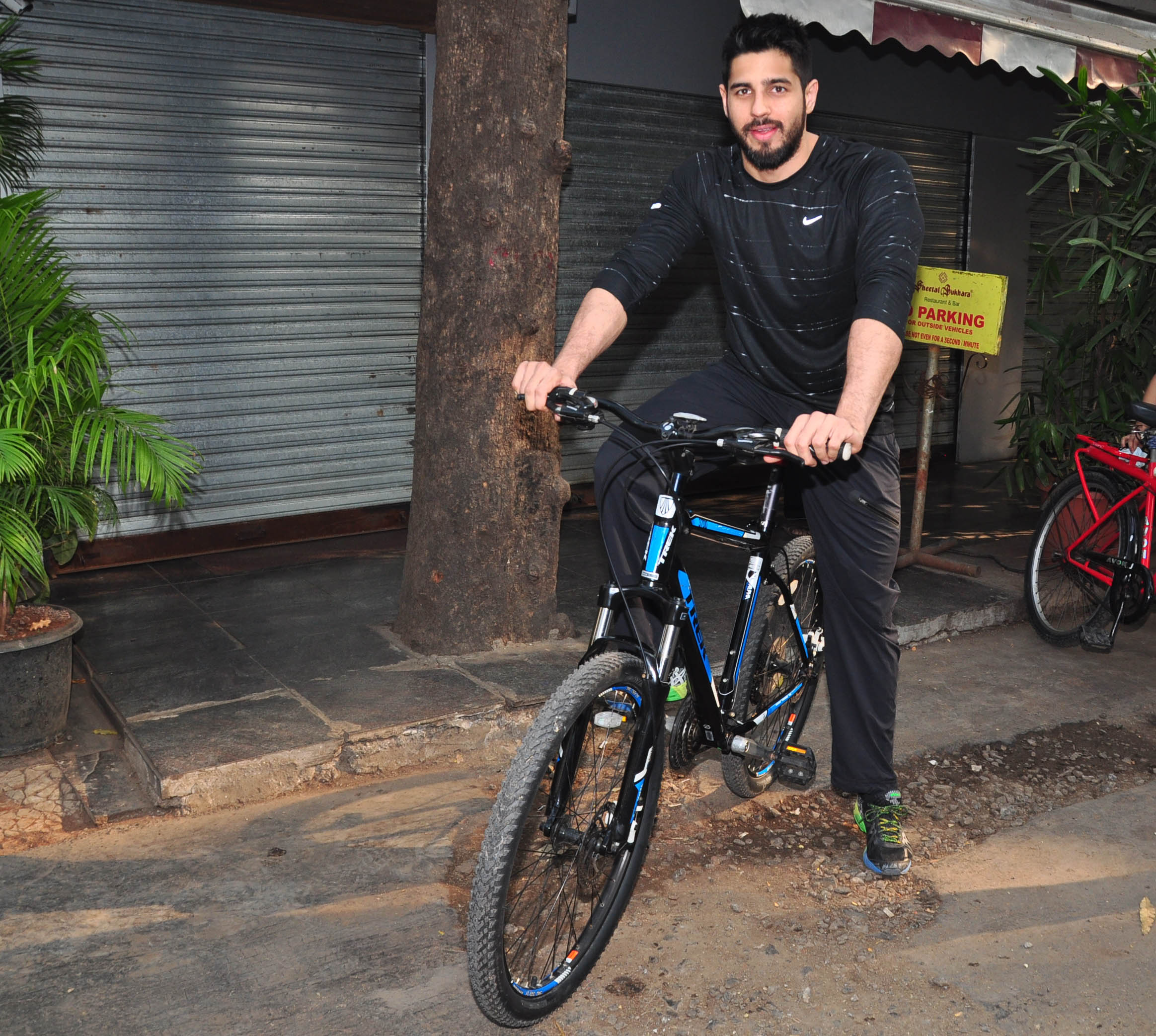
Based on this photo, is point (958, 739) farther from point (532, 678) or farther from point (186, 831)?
point (186, 831)

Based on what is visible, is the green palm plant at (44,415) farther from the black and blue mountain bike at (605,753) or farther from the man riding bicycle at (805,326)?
the black and blue mountain bike at (605,753)

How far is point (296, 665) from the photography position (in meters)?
4.92

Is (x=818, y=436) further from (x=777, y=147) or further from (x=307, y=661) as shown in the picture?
(x=307, y=661)

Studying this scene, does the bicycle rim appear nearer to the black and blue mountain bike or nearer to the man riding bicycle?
the black and blue mountain bike

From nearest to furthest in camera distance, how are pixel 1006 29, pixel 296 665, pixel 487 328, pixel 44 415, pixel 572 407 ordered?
pixel 572 407
pixel 44 415
pixel 487 328
pixel 296 665
pixel 1006 29

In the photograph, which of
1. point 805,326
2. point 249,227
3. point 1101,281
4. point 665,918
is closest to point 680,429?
point 805,326

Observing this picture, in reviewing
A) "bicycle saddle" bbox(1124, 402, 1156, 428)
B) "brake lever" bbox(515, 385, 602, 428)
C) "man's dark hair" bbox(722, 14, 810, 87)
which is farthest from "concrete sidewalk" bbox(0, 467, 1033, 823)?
"man's dark hair" bbox(722, 14, 810, 87)

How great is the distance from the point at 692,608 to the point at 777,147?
1.26 metres

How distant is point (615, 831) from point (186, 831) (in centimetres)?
165

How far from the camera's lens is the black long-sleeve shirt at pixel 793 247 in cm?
305

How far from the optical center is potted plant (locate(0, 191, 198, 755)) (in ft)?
13.5

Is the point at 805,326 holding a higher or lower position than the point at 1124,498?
higher

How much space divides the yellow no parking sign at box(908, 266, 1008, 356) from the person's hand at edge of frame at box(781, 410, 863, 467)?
3953 mm

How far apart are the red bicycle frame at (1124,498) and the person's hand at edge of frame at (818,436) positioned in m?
3.66
